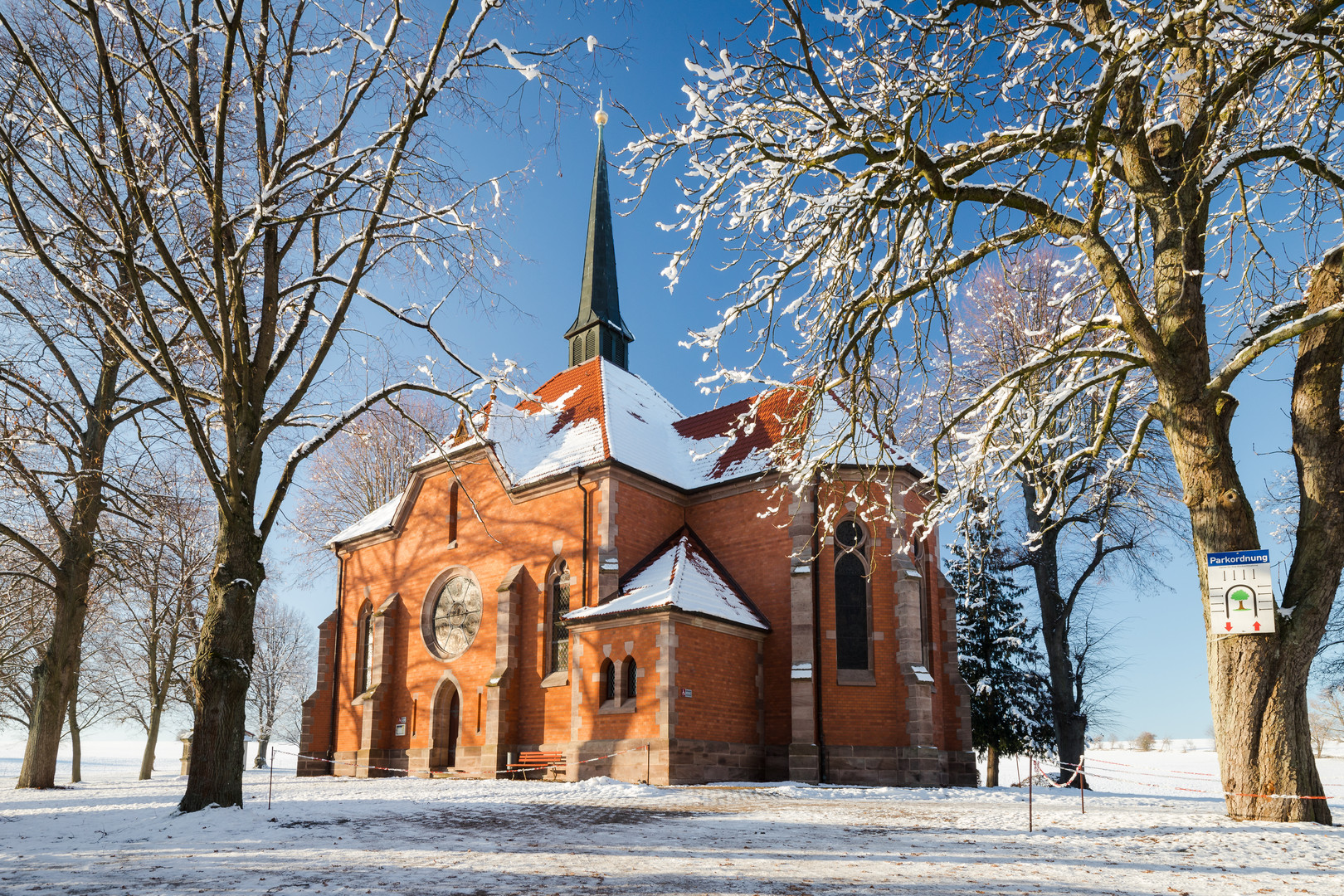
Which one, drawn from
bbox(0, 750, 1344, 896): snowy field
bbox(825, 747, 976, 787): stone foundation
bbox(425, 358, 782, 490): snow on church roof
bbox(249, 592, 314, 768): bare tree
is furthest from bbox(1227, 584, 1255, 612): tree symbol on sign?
bbox(249, 592, 314, 768): bare tree

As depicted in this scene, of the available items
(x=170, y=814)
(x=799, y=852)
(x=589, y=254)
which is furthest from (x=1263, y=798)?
(x=589, y=254)

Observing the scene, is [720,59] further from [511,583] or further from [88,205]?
[511,583]

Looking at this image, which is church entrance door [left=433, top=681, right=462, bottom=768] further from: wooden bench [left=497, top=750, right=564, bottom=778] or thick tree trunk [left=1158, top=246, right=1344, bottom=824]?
thick tree trunk [left=1158, top=246, right=1344, bottom=824]

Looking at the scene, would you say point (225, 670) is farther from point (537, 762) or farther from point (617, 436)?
point (617, 436)

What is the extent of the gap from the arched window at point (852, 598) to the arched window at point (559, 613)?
6.79m

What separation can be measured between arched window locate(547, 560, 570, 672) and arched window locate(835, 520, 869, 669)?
22.3 ft

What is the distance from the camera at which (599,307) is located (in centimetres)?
2969

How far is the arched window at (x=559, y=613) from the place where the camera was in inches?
869

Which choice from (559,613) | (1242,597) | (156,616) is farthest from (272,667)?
(1242,597)

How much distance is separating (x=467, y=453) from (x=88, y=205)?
42.7 feet

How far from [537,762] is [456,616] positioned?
5.76 m

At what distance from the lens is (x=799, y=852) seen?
25.5 feet

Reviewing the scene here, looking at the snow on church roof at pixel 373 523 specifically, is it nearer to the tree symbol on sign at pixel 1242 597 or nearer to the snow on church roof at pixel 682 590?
the snow on church roof at pixel 682 590

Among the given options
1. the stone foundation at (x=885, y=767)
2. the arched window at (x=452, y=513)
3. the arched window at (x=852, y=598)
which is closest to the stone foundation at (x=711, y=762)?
the stone foundation at (x=885, y=767)
